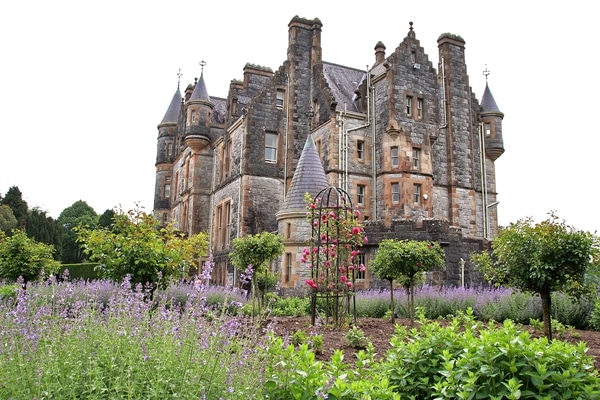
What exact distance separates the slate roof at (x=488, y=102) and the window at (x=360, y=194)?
1050cm

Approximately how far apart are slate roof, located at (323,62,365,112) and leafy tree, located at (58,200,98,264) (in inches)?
1887

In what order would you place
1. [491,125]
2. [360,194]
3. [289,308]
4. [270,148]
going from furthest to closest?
[491,125] → [270,148] → [360,194] → [289,308]

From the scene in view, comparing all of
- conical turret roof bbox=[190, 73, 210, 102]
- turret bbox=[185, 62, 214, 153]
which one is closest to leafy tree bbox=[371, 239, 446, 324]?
turret bbox=[185, 62, 214, 153]

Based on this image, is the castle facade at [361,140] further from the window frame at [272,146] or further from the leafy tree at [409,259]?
the leafy tree at [409,259]

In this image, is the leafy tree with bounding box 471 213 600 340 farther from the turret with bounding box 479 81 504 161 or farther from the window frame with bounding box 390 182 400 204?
the turret with bounding box 479 81 504 161

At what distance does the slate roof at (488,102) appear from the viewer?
30609 mm

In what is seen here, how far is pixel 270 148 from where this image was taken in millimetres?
28406

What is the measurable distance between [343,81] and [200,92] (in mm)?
9822

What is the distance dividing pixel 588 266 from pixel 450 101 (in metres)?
20.6

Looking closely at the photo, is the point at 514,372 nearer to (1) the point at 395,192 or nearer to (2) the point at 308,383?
(2) the point at 308,383

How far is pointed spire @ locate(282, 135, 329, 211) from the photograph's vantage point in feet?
61.1

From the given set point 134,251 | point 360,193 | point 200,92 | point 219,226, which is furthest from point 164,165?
point 134,251

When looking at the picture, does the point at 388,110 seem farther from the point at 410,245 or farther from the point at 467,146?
the point at 410,245

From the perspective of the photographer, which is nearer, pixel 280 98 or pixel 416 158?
pixel 416 158
